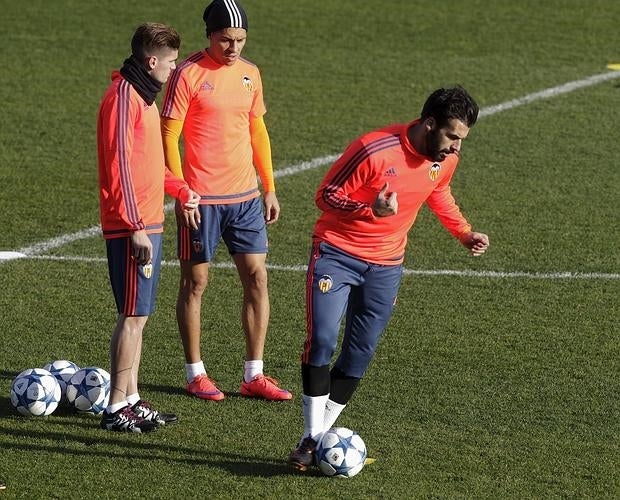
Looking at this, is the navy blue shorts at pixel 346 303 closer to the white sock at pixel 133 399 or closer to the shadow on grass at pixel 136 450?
the shadow on grass at pixel 136 450

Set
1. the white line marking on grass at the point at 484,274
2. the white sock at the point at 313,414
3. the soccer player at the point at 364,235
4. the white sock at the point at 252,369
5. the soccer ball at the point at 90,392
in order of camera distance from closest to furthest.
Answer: the soccer player at the point at 364,235, the white sock at the point at 313,414, the soccer ball at the point at 90,392, the white sock at the point at 252,369, the white line marking on grass at the point at 484,274

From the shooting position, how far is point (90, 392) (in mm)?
7980

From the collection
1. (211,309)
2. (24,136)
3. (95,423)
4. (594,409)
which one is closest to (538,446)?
(594,409)

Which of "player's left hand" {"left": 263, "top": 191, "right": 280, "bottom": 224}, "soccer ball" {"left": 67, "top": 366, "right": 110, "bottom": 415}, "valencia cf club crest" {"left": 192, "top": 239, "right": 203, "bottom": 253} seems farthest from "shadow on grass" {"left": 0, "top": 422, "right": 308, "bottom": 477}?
"player's left hand" {"left": 263, "top": 191, "right": 280, "bottom": 224}

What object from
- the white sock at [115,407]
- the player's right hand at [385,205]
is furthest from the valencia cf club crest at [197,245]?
the player's right hand at [385,205]

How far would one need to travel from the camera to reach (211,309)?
1005 cm

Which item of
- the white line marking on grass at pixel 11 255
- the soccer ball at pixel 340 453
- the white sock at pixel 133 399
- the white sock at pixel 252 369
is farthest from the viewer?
the white line marking on grass at pixel 11 255

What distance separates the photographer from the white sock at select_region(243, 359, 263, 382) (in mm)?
8469

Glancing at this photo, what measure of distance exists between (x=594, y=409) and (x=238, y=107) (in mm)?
2807

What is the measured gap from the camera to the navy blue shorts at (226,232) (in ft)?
27.5

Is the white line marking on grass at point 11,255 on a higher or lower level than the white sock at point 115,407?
lower

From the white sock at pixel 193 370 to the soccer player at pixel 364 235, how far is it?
1275 mm

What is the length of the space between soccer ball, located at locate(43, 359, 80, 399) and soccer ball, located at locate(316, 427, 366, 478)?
70.0 inches

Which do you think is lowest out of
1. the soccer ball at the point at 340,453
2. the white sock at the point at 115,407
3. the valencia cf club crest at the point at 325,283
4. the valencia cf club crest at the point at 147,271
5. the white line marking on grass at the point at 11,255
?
the white line marking on grass at the point at 11,255
